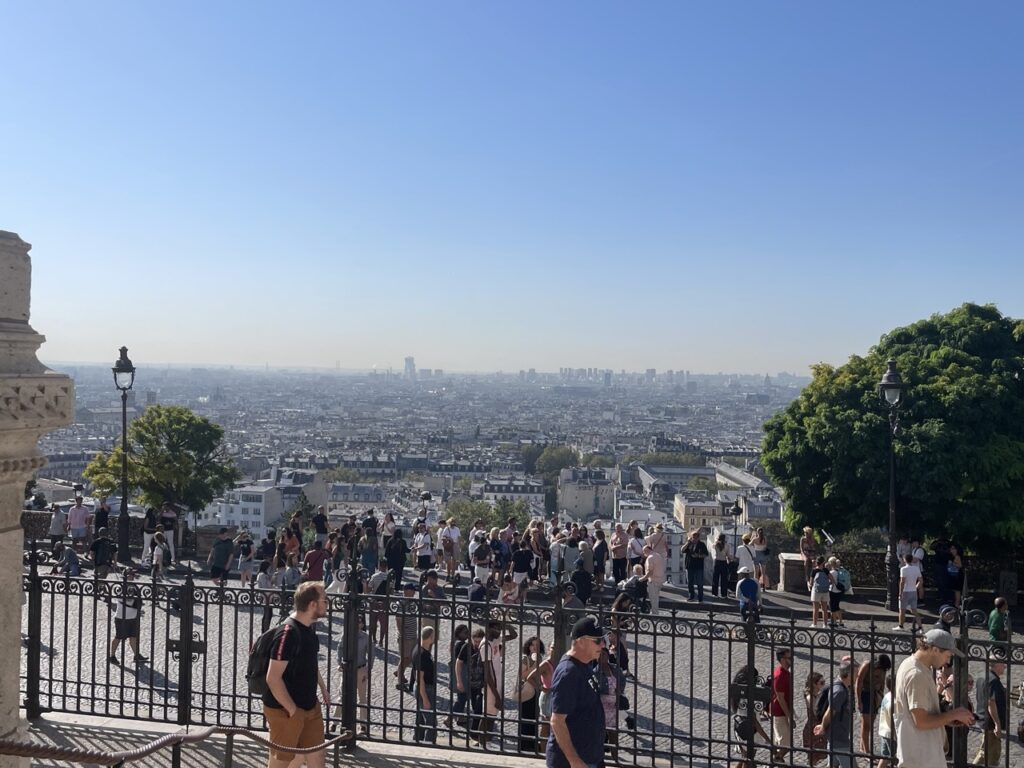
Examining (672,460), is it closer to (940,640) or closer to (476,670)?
(476,670)

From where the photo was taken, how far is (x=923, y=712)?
20.2 feet

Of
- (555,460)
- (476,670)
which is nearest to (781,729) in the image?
(476,670)

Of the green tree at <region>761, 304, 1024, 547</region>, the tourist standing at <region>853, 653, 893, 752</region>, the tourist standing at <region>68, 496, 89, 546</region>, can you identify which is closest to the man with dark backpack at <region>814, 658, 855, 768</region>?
the tourist standing at <region>853, 653, 893, 752</region>

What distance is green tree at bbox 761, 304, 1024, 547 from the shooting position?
17.7 metres

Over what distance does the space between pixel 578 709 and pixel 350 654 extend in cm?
275

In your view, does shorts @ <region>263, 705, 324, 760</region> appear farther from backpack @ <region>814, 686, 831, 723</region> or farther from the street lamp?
the street lamp

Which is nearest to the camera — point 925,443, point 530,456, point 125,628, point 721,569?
point 125,628

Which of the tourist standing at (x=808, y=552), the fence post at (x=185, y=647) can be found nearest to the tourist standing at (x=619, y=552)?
the tourist standing at (x=808, y=552)

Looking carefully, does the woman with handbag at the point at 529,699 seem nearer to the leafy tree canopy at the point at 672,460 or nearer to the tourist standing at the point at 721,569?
the tourist standing at the point at 721,569

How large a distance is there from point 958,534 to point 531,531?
812 cm

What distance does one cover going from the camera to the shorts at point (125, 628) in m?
10.4

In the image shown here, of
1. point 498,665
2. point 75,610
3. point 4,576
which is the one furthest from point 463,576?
point 4,576

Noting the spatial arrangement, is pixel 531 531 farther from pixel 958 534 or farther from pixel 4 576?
pixel 4 576

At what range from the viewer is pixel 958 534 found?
17969 millimetres
